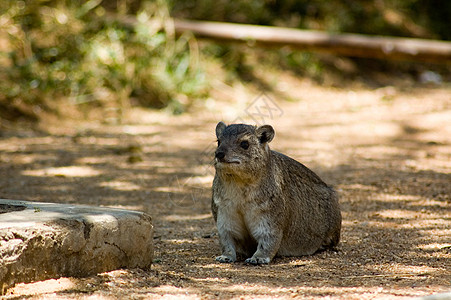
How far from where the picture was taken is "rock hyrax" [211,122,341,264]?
5.05 meters

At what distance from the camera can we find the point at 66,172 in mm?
8352

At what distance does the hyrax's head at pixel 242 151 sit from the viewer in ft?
16.3

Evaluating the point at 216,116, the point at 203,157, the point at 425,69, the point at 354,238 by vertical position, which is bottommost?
the point at 354,238

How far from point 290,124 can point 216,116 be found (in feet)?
4.79

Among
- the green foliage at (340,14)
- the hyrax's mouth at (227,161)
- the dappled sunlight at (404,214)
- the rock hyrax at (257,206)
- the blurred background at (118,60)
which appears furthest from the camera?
the green foliage at (340,14)

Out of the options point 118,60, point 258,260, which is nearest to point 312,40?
point 118,60

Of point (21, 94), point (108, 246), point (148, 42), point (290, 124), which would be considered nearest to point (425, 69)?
point (290, 124)

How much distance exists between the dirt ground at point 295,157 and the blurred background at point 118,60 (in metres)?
0.49

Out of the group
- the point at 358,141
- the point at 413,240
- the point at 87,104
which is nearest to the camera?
the point at 413,240

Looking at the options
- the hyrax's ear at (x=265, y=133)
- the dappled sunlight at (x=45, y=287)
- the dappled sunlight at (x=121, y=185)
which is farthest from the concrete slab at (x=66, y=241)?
the dappled sunlight at (x=121, y=185)

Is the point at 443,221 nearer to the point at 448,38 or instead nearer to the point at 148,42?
the point at 148,42

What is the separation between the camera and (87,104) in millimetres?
→ 11695

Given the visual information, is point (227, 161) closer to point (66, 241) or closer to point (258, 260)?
A: point (258, 260)

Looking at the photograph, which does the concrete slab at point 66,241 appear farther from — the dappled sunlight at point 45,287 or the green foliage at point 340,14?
the green foliage at point 340,14
